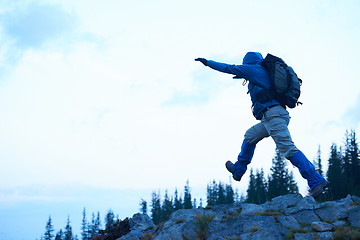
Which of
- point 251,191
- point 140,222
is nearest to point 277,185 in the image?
point 251,191

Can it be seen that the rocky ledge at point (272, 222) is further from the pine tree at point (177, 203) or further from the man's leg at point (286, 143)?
the pine tree at point (177, 203)

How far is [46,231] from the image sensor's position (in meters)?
75.9

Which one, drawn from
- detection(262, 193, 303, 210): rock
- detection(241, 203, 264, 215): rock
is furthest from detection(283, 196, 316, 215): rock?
detection(241, 203, 264, 215): rock

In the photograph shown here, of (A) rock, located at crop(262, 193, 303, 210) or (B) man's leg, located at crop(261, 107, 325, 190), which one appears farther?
(A) rock, located at crop(262, 193, 303, 210)

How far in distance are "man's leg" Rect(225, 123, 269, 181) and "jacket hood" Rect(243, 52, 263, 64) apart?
1.46m

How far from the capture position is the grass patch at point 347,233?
5516 mm

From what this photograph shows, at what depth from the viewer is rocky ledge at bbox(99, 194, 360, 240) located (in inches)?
243

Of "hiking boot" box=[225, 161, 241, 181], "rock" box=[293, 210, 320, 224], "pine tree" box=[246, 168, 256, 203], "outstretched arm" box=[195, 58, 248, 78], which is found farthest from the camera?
"pine tree" box=[246, 168, 256, 203]

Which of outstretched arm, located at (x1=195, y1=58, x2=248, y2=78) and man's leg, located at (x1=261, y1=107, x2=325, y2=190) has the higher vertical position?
outstretched arm, located at (x1=195, y1=58, x2=248, y2=78)

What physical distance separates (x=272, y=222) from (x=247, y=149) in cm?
190

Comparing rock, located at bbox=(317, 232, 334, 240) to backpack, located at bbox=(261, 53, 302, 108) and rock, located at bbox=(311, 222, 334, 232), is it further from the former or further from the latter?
backpack, located at bbox=(261, 53, 302, 108)

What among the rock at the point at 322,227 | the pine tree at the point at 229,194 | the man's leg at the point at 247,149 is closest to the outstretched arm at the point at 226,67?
the man's leg at the point at 247,149

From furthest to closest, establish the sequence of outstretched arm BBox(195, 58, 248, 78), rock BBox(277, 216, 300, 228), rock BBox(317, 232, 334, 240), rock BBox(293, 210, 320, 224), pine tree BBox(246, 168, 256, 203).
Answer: pine tree BBox(246, 168, 256, 203) → outstretched arm BBox(195, 58, 248, 78) → rock BBox(293, 210, 320, 224) → rock BBox(277, 216, 300, 228) → rock BBox(317, 232, 334, 240)

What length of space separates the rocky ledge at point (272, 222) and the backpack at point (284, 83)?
223 centimetres
